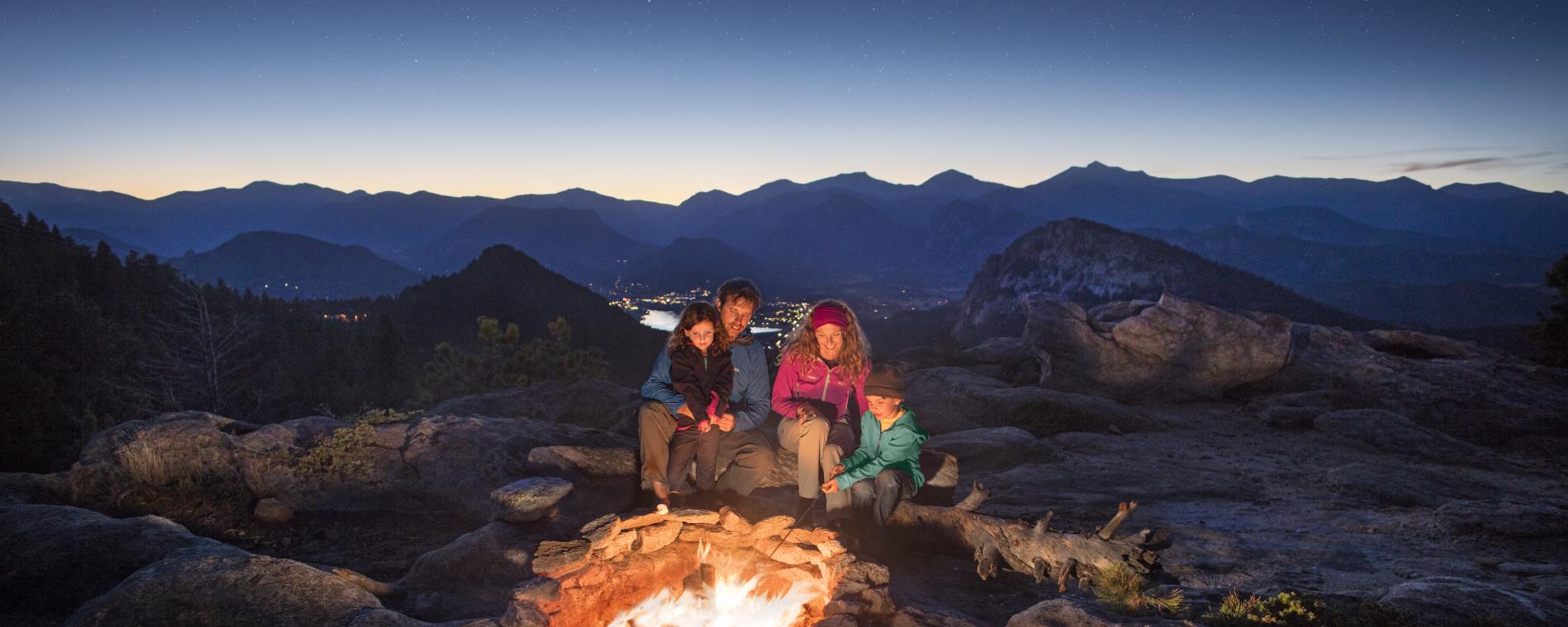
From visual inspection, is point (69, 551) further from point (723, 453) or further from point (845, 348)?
point (845, 348)

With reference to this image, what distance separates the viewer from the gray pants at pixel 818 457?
602 centimetres

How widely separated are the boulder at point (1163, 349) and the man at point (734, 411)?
12.2 meters

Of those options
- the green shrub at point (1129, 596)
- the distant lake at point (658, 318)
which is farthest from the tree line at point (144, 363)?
the distant lake at point (658, 318)

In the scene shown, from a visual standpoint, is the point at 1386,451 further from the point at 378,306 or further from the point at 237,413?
the point at 378,306

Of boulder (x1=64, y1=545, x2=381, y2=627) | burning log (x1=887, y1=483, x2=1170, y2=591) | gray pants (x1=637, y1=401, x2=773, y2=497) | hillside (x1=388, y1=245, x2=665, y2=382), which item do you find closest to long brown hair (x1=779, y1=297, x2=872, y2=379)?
gray pants (x1=637, y1=401, x2=773, y2=497)

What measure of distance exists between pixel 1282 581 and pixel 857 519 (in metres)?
3.27

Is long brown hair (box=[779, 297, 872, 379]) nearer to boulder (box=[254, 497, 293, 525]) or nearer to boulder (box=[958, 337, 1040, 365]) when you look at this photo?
boulder (box=[254, 497, 293, 525])

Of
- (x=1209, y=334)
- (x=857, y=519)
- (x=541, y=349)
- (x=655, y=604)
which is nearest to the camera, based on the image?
(x=655, y=604)

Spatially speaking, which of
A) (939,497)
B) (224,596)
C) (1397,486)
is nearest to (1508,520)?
(1397,486)

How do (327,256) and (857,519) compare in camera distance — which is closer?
(857,519)

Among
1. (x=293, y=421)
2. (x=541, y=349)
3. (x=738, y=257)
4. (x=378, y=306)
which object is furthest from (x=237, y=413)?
(x=738, y=257)

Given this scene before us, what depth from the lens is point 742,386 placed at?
6.76 m

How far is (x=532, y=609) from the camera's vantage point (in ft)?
13.7

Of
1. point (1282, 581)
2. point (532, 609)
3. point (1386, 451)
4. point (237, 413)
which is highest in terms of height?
point (532, 609)
